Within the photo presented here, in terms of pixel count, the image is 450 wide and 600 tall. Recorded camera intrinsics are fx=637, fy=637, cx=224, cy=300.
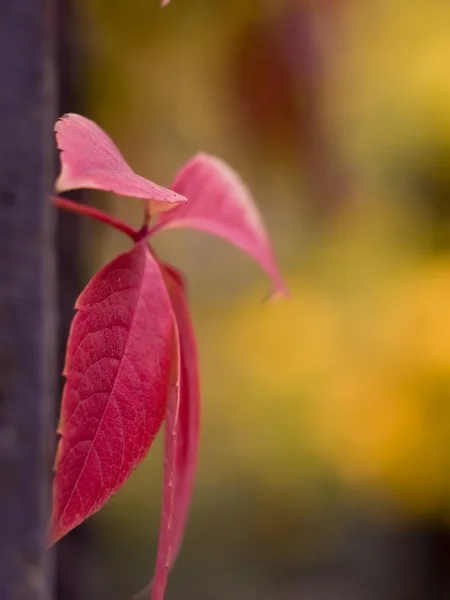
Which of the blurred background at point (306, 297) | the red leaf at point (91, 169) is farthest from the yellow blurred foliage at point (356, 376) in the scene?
the red leaf at point (91, 169)

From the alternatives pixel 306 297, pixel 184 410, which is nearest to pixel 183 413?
pixel 184 410

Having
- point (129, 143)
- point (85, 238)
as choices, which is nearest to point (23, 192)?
point (85, 238)

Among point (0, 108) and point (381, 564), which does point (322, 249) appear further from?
point (0, 108)

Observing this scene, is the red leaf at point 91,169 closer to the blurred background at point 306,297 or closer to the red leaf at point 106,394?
the red leaf at point 106,394

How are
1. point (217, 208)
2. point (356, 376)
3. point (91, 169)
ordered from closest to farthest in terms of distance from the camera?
point (91, 169) < point (217, 208) < point (356, 376)

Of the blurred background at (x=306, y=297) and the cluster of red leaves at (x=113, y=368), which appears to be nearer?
the cluster of red leaves at (x=113, y=368)

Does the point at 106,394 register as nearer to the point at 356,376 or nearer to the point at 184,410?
the point at 184,410
